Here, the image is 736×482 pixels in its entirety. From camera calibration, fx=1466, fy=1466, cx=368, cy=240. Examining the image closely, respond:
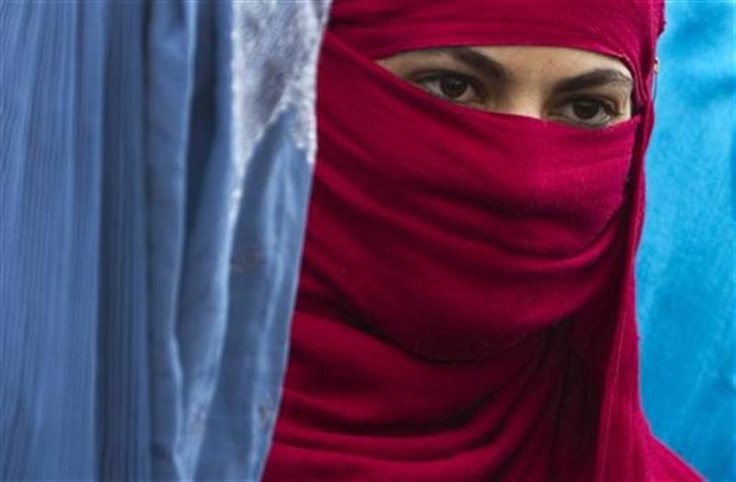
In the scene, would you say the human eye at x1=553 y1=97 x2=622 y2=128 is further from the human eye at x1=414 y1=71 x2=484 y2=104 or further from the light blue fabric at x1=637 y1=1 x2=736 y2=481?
the light blue fabric at x1=637 y1=1 x2=736 y2=481

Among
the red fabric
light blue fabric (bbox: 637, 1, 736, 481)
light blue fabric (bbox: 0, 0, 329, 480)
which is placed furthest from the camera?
light blue fabric (bbox: 637, 1, 736, 481)

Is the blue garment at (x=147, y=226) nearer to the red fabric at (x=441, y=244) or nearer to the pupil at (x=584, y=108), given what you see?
the red fabric at (x=441, y=244)

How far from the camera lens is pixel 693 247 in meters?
1.83

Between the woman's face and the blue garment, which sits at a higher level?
the woman's face

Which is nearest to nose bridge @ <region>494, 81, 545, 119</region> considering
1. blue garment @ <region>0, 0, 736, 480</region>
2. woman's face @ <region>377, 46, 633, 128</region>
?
woman's face @ <region>377, 46, 633, 128</region>

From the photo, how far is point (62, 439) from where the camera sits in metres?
1.12

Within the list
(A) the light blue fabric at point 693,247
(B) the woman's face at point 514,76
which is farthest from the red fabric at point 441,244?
(A) the light blue fabric at point 693,247

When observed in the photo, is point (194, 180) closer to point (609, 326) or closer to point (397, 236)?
point (397, 236)

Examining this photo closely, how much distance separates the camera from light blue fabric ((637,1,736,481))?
6.01 ft

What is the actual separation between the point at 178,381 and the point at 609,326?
51cm

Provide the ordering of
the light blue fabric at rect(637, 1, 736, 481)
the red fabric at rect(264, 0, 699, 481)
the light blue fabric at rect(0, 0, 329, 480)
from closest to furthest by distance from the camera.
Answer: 1. the light blue fabric at rect(0, 0, 329, 480)
2. the red fabric at rect(264, 0, 699, 481)
3. the light blue fabric at rect(637, 1, 736, 481)

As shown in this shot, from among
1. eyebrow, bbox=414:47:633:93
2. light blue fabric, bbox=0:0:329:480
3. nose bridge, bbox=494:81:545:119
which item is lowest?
light blue fabric, bbox=0:0:329:480

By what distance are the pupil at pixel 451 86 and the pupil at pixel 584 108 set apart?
12cm

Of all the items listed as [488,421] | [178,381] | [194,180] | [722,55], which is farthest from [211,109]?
[722,55]
